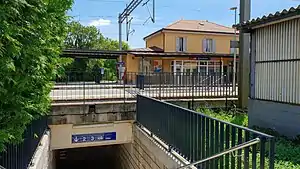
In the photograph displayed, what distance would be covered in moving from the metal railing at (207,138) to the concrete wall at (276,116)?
1.91 metres

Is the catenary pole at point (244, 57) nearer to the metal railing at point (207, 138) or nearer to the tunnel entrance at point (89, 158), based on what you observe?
the metal railing at point (207, 138)

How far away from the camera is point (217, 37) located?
26891 mm

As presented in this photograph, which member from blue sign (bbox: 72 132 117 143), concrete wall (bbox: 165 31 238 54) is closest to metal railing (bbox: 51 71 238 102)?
blue sign (bbox: 72 132 117 143)

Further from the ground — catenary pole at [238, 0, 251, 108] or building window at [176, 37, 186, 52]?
building window at [176, 37, 186, 52]

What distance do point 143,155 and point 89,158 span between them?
6.66 meters

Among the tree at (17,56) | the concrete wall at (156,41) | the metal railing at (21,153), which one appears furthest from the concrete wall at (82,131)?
the concrete wall at (156,41)

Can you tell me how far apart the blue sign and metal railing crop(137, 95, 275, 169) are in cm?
246

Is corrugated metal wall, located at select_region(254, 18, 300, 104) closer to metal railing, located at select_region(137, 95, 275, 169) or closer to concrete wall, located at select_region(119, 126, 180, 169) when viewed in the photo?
metal railing, located at select_region(137, 95, 275, 169)

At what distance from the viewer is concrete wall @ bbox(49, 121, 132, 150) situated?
8734 millimetres

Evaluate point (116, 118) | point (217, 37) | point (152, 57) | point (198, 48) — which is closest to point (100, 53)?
point (152, 57)

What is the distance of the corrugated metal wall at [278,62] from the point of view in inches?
246

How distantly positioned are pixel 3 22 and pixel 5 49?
0.30 meters

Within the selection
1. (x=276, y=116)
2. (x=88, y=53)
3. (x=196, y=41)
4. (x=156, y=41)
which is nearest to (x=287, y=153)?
(x=276, y=116)

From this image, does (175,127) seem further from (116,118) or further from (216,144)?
(116,118)
